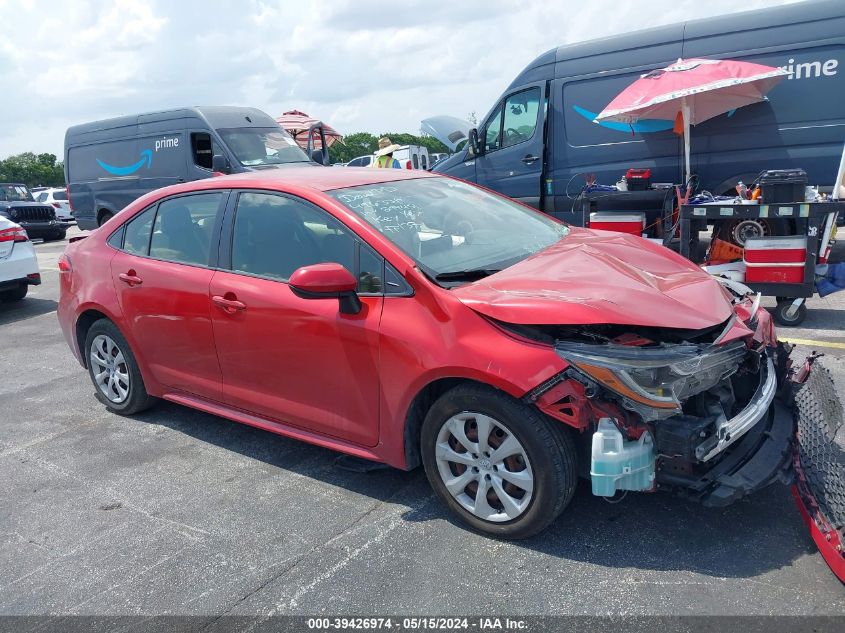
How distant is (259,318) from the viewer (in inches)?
144

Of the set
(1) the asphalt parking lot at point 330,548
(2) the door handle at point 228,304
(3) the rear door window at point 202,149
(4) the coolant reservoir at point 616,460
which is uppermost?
(3) the rear door window at point 202,149

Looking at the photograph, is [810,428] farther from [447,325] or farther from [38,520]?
[38,520]

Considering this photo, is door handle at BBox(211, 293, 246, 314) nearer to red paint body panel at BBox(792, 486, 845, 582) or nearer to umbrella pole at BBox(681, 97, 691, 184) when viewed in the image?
red paint body panel at BBox(792, 486, 845, 582)

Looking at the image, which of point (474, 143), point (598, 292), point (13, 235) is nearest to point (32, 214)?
point (13, 235)

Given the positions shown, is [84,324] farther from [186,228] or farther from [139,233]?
[186,228]

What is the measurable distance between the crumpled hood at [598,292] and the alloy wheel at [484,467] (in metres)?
0.50

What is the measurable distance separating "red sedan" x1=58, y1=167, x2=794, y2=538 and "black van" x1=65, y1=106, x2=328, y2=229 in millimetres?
8574

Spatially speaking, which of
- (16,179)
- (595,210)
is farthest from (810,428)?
(16,179)

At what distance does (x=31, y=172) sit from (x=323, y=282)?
47577 millimetres

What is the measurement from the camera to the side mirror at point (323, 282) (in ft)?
10.4

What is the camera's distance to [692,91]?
276 inches

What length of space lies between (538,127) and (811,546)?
7.07m

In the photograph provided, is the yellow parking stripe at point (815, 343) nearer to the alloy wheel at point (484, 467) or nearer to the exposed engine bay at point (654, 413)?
the exposed engine bay at point (654, 413)

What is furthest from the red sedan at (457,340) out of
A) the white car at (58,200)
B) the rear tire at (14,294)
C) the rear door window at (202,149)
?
the white car at (58,200)
